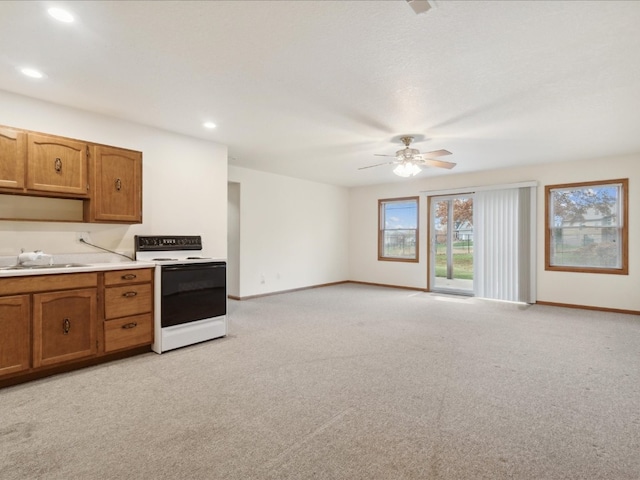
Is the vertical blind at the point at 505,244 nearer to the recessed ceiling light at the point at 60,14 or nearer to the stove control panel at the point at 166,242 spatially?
the stove control panel at the point at 166,242

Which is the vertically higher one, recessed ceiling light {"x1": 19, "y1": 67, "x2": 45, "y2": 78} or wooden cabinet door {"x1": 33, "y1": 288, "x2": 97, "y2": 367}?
recessed ceiling light {"x1": 19, "y1": 67, "x2": 45, "y2": 78}

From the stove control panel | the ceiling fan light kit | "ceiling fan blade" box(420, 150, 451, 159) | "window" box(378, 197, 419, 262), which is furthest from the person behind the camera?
"window" box(378, 197, 419, 262)

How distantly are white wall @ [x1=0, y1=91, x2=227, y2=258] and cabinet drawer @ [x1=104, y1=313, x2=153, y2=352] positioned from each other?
89 cm

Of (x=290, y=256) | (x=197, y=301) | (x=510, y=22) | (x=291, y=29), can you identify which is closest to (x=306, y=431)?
(x=197, y=301)

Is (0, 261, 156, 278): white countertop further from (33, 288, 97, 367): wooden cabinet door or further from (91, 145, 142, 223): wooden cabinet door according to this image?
(91, 145, 142, 223): wooden cabinet door

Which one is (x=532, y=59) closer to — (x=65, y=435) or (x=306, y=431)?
(x=306, y=431)

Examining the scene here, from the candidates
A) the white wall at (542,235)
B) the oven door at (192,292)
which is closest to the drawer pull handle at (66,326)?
the oven door at (192,292)

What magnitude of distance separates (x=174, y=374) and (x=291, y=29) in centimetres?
280

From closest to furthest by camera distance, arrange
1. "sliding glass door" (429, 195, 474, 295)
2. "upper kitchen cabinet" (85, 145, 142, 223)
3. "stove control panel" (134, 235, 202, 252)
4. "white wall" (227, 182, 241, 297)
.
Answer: "upper kitchen cabinet" (85, 145, 142, 223), "stove control panel" (134, 235, 202, 252), "white wall" (227, 182, 241, 297), "sliding glass door" (429, 195, 474, 295)

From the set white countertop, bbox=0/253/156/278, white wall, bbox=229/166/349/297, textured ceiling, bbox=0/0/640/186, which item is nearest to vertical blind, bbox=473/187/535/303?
textured ceiling, bbox=0/0/640/186

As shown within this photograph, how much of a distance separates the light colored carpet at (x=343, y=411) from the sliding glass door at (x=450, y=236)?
328 centimetres

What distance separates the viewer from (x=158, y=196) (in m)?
3.99

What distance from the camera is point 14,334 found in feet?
8.48

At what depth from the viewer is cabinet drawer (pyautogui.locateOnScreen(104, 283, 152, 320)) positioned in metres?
3.09
